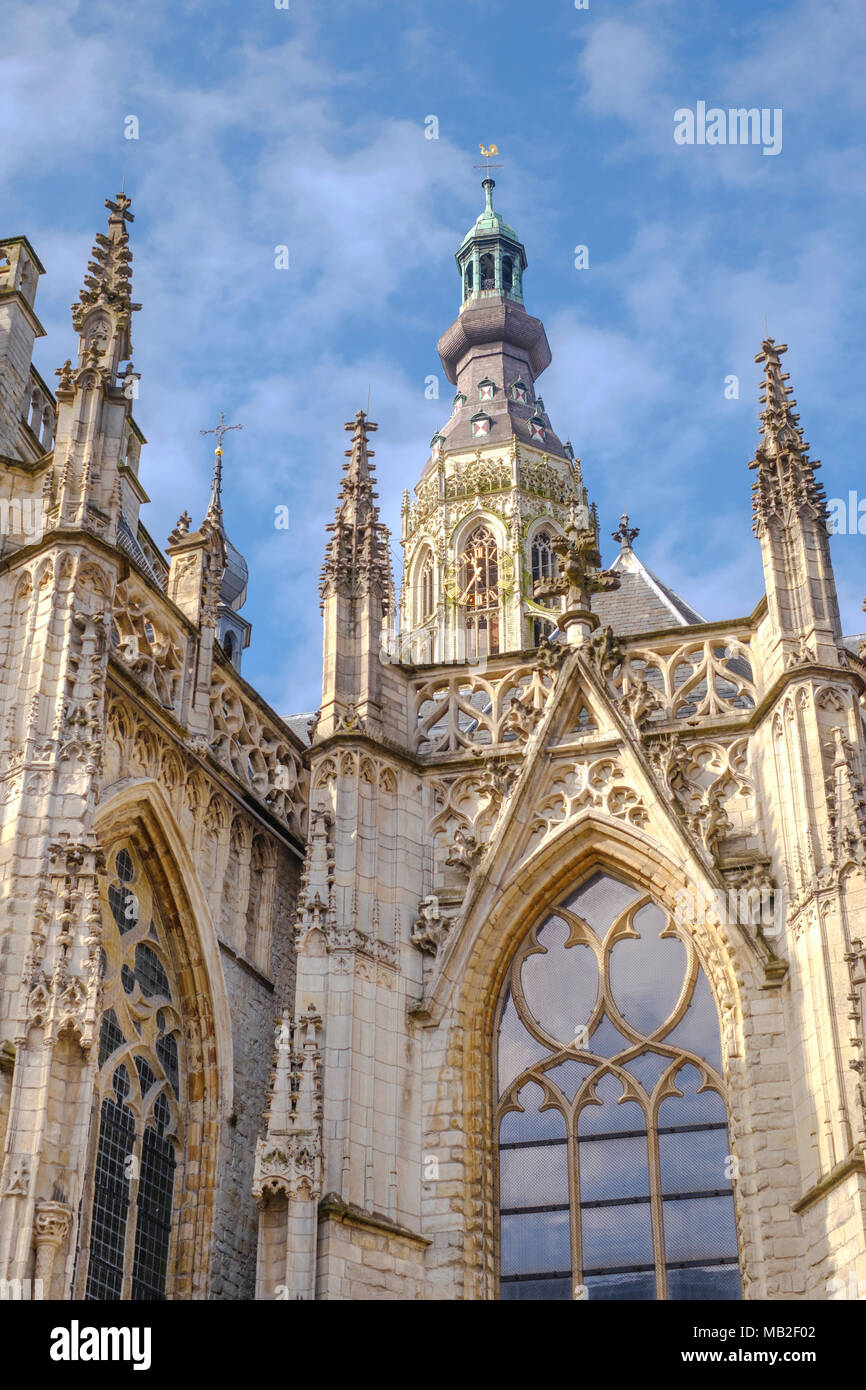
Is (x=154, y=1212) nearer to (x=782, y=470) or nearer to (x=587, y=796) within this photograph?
(x=587, y=796)

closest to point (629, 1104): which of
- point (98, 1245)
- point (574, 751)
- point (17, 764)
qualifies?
point (574, 751)

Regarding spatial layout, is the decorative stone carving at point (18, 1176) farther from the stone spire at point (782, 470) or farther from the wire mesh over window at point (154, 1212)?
the stone spire at point (782, 470)

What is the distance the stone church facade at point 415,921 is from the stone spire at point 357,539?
0.04 meters

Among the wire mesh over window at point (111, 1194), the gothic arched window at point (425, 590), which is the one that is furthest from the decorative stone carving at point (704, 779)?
the gothic arched window at point (425, 590)

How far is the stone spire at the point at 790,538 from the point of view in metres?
19.0

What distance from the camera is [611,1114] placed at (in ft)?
58.6

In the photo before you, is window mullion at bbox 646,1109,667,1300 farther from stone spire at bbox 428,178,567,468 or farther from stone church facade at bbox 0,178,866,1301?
stone spire at bbox 428,178,567,468

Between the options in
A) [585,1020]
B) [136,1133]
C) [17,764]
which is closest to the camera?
[17,764]

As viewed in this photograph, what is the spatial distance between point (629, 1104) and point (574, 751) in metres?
3.62

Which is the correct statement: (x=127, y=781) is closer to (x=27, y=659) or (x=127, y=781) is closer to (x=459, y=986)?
(x=27, y=659)

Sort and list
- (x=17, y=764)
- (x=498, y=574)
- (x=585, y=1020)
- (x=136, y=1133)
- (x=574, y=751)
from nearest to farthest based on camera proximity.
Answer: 1. (x=17, y=764)
2. (x=136, y=1133)
3. (x=585, y=1020)
4. (x=574, y=751)
5. (x=498, y=574)

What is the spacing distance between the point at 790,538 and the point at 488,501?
34992 millimetres

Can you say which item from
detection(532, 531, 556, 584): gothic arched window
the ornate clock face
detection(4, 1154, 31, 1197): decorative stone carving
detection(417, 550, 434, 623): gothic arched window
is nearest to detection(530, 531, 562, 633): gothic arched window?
detection(532, 531, 556, 584): gothic arched window

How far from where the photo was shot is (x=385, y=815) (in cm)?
1953
